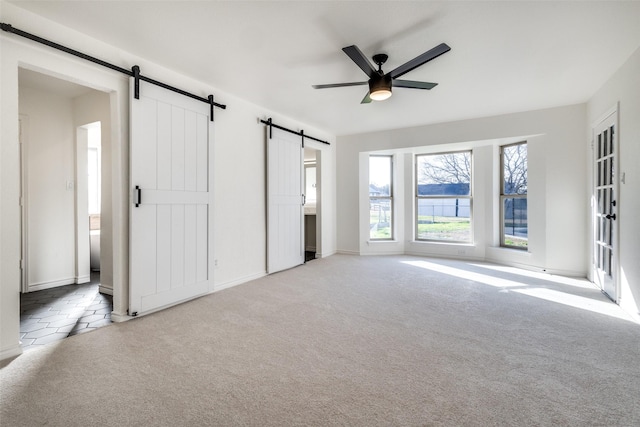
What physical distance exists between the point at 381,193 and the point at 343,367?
4819mm

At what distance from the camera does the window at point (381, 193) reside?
643cm

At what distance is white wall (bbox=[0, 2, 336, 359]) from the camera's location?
2.14 meters

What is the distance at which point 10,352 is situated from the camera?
2.13 meters

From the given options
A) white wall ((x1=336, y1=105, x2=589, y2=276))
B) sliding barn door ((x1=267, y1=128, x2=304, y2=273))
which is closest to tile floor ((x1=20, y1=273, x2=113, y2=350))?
sliding barn door ((x1=267, y1=128, x2=304, y2=273))

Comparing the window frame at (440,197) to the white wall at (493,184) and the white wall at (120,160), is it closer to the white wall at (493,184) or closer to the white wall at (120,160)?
the white wall at (493,184)

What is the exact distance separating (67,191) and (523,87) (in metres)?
6.11

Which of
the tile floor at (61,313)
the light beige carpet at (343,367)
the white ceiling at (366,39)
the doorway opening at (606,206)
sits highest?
the white ceiling at (366,39)

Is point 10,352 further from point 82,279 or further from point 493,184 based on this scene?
point 493,184

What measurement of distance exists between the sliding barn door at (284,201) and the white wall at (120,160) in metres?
0.15

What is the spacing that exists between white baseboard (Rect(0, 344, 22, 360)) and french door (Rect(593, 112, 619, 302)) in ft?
18.1

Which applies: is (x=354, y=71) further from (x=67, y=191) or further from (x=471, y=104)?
(x=67, y=191)

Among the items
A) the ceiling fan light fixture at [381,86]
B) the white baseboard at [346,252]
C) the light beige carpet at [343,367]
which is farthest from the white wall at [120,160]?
the white baseboard at [346,252]

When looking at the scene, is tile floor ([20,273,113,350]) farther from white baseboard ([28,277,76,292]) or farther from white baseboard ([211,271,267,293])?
white baseboard ([211,271,267,293])

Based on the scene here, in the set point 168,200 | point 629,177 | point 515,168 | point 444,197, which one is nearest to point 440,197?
point 444,197
